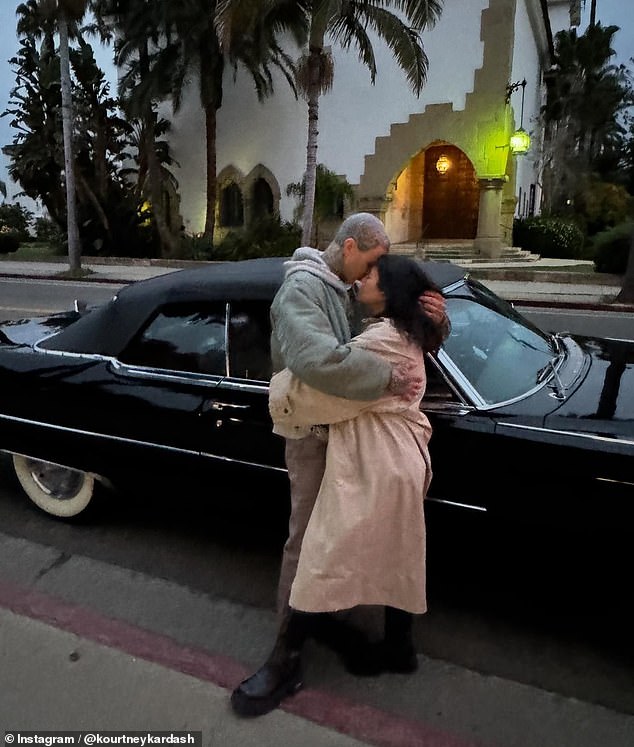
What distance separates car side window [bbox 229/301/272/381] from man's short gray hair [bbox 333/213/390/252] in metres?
0.90

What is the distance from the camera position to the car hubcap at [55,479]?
3693 mm

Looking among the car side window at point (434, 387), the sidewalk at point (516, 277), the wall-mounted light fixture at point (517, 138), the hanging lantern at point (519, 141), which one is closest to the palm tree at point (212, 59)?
the sidewalk at point (516, 277)

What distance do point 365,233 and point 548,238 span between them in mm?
25239

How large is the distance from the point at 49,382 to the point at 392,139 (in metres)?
21.1

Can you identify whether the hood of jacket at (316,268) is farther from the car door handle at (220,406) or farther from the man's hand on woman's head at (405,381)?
the car door handle at (220,406)

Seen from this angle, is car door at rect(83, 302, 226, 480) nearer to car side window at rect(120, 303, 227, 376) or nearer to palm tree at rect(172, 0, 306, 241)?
car side window at rect(120, 303, 227, 376)

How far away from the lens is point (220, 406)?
3000mm

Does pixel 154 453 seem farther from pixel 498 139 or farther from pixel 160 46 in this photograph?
pixel 160 46

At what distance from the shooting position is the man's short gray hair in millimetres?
2152

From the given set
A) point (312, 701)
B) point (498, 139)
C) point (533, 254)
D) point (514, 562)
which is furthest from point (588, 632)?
point (533, 254)

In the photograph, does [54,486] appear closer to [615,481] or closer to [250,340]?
[250,340]

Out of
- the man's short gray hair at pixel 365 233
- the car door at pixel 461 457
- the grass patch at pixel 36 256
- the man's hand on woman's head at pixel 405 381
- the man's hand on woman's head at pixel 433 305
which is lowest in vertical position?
the grass patch at pixel 36 256

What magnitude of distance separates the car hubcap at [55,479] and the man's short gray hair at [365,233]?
2254 millimetres

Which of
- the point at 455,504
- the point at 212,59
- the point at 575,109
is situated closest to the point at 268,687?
the point at 455,504
